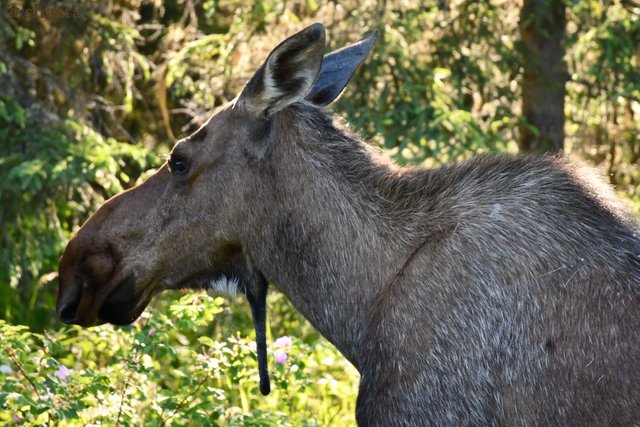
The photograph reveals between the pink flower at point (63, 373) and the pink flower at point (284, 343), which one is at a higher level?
the pink flower at point (63, 373)

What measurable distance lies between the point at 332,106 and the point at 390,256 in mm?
3540

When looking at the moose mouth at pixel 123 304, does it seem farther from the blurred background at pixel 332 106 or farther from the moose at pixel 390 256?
the blurred background at pixel 332 106

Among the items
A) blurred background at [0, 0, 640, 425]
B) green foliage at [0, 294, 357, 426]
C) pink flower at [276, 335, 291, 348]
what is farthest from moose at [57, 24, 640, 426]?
blurred background at [0, 0, 640, 425]

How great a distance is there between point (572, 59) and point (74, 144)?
376 centimetres

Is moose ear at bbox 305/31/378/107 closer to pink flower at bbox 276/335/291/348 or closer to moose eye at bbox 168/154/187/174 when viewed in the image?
moose eye at bbox 168/154/187/174

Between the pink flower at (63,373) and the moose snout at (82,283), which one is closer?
the moose snout at (82,283)

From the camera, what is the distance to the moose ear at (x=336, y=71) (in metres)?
4.68

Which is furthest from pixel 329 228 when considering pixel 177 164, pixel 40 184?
pixel 40 184

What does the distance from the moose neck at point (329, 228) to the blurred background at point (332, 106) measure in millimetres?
2178

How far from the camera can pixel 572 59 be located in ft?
26.3

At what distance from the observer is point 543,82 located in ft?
27.3

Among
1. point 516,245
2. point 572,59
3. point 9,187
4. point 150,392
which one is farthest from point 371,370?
point 572,59

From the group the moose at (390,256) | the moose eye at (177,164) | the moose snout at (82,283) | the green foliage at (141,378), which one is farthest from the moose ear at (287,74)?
the green foliage at (141,378)

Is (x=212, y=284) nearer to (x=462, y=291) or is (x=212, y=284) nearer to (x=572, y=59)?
(x=462, y=291)
